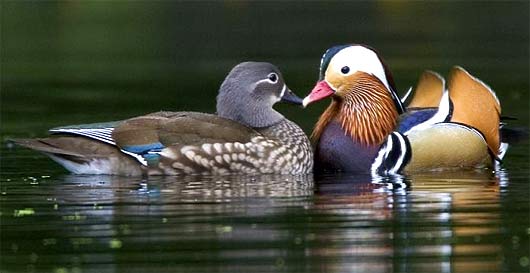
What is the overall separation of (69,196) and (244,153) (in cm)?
181

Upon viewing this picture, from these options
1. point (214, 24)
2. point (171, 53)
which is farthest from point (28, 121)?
point (214, 24)

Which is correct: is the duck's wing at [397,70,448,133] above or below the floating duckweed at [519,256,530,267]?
above

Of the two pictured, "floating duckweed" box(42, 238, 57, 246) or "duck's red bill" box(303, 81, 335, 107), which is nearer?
"floating duckweed" box(42, 238, 57, 246)

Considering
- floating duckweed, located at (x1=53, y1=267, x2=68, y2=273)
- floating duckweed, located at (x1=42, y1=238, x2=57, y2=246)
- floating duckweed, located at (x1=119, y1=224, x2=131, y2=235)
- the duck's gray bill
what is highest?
the duck's gray bill

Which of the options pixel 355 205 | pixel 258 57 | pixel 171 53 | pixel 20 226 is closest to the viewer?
pixel 20 226

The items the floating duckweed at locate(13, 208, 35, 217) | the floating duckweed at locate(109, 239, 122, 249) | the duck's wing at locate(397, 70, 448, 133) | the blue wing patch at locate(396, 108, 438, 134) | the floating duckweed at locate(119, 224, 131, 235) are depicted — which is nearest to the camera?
the floating duckweed at locate(109, 239, 122, 249)

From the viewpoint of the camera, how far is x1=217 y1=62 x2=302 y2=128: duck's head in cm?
1416

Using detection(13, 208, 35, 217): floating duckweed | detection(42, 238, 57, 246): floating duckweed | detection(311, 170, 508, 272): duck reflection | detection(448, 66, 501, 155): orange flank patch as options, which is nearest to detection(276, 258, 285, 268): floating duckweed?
detection(311, 170, 508, 272): duck reflection

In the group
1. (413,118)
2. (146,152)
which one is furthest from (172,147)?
(413,118)

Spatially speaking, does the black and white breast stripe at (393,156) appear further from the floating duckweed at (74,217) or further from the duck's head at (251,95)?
the floating duckweed at (74,217)

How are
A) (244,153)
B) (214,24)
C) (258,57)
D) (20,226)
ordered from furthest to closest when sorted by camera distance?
(214,24), (258,57), (244,153), (20,226)

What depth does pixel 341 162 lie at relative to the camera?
14320 millimetres

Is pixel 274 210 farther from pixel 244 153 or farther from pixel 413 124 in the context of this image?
pixel 413 124

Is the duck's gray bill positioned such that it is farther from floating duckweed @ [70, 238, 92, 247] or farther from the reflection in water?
floating duckweed @ [70, 238, 92, 247]
